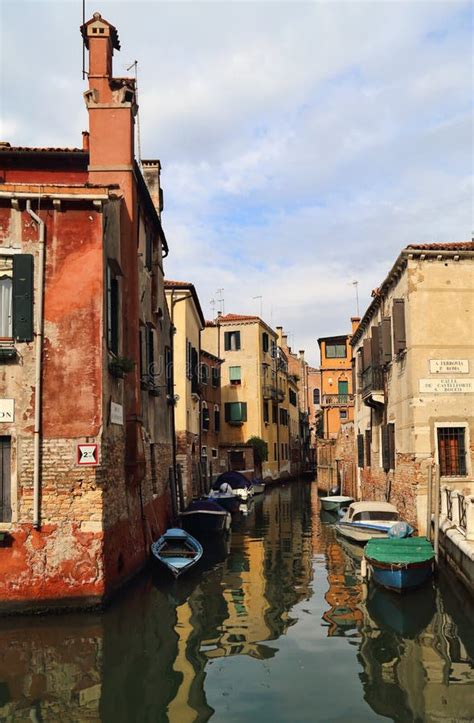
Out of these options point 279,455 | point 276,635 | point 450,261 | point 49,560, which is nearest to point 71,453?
point 49,560

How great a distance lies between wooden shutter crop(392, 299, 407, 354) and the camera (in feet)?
56.6

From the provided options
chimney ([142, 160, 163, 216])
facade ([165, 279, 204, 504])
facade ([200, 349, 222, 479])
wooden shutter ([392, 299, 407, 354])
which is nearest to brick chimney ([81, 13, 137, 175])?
chimney ([142, 160, 163, 216])

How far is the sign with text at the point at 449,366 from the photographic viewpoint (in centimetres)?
1661

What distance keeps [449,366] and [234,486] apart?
1837 centimetres

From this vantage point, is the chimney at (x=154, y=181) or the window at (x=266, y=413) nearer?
the chimney at (x=154, y=181)

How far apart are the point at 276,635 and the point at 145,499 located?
6.00m

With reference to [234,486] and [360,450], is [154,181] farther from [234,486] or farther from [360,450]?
[234,486]

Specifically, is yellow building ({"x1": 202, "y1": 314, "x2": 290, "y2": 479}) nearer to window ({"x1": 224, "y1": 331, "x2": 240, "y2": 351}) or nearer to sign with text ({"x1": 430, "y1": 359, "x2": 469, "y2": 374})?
window ({"x1": 224, "y1": 331, "x2": 240, "y2": 351})

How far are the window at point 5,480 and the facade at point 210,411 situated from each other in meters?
22.9

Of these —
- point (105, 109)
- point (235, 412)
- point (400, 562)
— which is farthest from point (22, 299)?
Answer: point (235, 412)

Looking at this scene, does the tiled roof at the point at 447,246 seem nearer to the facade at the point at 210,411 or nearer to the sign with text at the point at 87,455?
the sign with text at the point at 87,455

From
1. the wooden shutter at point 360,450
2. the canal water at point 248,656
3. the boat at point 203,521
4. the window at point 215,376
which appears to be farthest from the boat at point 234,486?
Answer: the canal water at point 248,656

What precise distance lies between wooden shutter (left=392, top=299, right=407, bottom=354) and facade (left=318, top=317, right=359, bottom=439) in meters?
33.0

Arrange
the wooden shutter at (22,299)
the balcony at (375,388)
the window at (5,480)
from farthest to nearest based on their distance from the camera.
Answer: the balcony at (375,388), the wooden shutter at (22,299), the window at (5,480)
